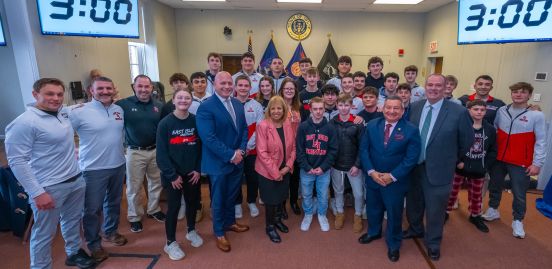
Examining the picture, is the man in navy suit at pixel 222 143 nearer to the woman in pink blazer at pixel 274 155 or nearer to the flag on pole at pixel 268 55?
the woman in pink blazer at pixel 274 155

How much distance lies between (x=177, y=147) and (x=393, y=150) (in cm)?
178

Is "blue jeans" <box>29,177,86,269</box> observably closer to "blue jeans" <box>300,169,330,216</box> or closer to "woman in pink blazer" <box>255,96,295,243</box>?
"woman in pink blazer" <box>255,96,295,243</box>

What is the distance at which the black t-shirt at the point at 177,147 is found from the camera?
231 cm

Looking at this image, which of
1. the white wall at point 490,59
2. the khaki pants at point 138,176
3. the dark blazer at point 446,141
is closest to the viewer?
the dark blazer at point 446,141

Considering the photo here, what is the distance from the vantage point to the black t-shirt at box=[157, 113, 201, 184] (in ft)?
7.57

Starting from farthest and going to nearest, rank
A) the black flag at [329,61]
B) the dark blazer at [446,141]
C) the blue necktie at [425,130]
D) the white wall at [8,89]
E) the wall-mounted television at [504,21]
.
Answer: the black flag at [329,61]
the white wall at [8,89]
the wall-mounted television at [504,21]
the blue necktie at [425,130]
the dark blazer at [446,141]

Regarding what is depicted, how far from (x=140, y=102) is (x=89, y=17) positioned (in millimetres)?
2136

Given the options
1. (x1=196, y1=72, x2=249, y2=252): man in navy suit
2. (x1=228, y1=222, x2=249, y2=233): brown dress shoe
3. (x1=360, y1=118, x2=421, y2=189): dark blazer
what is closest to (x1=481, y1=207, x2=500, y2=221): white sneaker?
(x1=360, y1=118, x2=421, y2=189): dark blazer

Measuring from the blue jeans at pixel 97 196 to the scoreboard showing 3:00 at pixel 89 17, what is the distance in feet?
7.58

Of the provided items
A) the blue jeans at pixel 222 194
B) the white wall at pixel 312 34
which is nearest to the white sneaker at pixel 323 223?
the blue jeans at pixel 222 194

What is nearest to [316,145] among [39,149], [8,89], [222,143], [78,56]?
[222,143]

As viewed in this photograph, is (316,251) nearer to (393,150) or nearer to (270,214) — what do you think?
(270,214)

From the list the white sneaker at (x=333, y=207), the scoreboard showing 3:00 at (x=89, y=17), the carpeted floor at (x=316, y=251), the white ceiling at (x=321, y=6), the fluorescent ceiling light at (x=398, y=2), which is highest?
the white ceiling at (x=321, y=6)

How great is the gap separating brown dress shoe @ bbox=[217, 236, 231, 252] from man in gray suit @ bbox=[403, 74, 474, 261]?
5.89 feet
